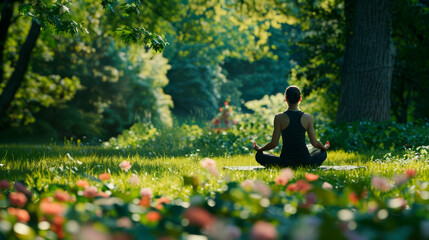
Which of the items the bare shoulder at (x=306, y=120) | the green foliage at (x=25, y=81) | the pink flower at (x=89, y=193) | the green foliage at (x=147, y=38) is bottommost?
the pink flower at (x=89, y=193)

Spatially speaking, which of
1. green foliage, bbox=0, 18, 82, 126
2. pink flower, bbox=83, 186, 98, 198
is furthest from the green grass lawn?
green foliage, bbox=0, 18, 82, 126

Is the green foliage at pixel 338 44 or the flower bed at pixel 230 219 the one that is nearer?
the flower bed at pixel 230 219

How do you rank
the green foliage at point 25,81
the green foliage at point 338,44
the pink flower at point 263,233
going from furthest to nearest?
the green foliage at point 25,81
the green foliage at point 338,44
the pink flower at point 263,233

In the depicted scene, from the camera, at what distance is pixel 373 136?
31.7 ft

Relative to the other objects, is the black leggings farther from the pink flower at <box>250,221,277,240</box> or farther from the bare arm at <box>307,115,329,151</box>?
the pink flower at <box>250,221,277,240</box>

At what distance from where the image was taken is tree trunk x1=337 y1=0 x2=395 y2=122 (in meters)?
10.4

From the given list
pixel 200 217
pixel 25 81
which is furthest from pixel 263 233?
pixel 25 81

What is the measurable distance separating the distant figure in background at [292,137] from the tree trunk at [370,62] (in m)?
4.94

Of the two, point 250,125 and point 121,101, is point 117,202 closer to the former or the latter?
point 250,125

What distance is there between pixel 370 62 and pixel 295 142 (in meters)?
5.45

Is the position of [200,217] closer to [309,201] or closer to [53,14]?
[309,201]

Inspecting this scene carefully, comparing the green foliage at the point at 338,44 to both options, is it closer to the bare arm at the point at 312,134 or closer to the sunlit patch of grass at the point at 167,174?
the sunlit patch of grass at the point at 167,174

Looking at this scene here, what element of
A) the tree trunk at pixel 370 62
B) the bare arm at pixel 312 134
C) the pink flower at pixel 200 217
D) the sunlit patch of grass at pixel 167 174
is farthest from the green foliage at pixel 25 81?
the pink flower at pixel 200 217

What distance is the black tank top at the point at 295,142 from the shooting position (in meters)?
5.93
